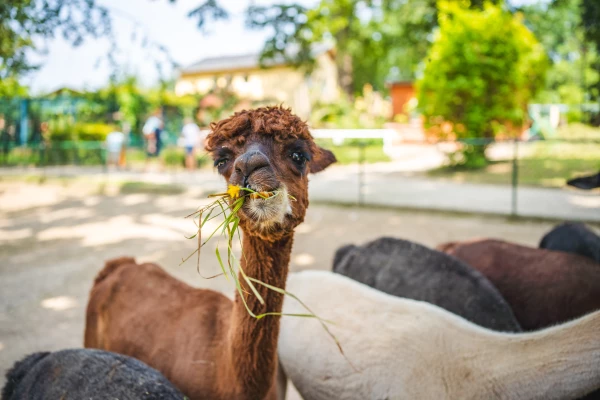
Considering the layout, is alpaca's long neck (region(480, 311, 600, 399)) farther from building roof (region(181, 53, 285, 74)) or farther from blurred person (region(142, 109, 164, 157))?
building roof (region(181, 53, 285, 74))

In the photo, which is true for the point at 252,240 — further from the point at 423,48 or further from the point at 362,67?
the point at 362,67

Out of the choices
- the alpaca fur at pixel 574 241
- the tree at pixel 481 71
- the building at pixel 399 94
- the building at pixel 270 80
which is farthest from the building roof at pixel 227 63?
the alpaca fur at pixel 574 241

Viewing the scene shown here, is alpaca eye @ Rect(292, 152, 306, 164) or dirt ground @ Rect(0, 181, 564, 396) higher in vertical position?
alpaca eye @ Rect(292, 152, 306, 164)

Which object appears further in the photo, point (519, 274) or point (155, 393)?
point (519, 274)

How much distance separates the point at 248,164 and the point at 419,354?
5.00ft

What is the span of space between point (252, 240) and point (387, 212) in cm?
928

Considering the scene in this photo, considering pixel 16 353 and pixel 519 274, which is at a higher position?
pixel 519 274

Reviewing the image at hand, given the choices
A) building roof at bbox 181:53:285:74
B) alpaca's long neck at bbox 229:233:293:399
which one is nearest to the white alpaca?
alpaca's long neck at bbox 229:233:293:399

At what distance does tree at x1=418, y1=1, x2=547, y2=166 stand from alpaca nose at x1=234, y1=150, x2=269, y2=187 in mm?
15189

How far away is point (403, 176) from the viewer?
660 inches

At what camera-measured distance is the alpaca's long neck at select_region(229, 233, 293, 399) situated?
7.23 ft

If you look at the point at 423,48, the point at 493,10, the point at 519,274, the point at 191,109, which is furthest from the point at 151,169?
the point at 519,274

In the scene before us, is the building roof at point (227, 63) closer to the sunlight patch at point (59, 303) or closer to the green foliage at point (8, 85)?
the green foliage at point (8, 85)

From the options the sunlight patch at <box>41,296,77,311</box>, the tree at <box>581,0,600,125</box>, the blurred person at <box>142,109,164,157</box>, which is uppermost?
the tree at <box>581,0,600,125</box>
